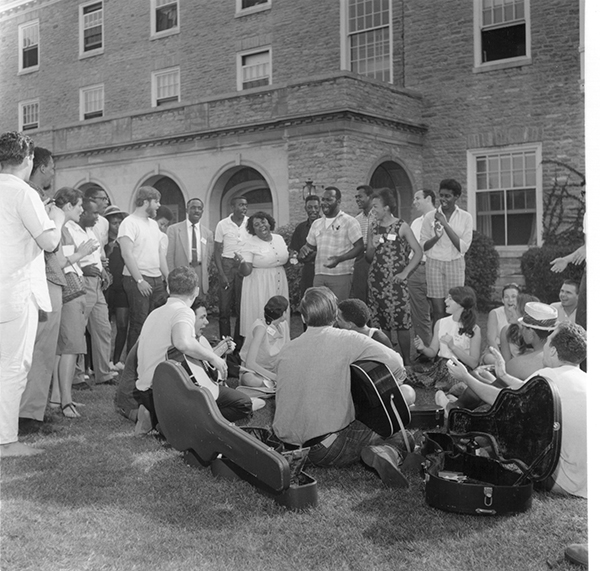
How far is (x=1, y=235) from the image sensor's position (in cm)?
382

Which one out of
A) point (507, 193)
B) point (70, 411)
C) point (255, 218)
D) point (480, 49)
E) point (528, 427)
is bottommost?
point (70, 411)

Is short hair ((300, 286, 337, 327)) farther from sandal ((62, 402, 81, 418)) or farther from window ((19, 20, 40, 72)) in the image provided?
window ((19, 20, 40, 72))

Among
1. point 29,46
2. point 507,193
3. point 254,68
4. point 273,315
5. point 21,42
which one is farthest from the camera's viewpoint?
point 254,68

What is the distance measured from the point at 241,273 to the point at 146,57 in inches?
129

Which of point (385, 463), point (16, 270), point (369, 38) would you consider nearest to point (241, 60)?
point (369, 38)

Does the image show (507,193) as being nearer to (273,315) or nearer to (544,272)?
(544,272)

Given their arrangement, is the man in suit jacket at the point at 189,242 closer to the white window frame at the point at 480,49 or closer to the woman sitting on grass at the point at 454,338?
the woman sitting on grass at the point at 454,338

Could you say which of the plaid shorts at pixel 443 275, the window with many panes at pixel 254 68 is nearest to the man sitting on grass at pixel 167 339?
the plaid shorts at pixel 443 275

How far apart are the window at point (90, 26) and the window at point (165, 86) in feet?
2.93

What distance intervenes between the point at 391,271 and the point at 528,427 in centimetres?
314

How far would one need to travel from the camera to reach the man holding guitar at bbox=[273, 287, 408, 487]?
Answer: 3.59 m

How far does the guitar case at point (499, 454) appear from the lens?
9.65 feet

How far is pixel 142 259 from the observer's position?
623 centimetres

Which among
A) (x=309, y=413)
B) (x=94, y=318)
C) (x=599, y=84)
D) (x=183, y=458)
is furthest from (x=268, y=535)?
(x=94, y=318)
